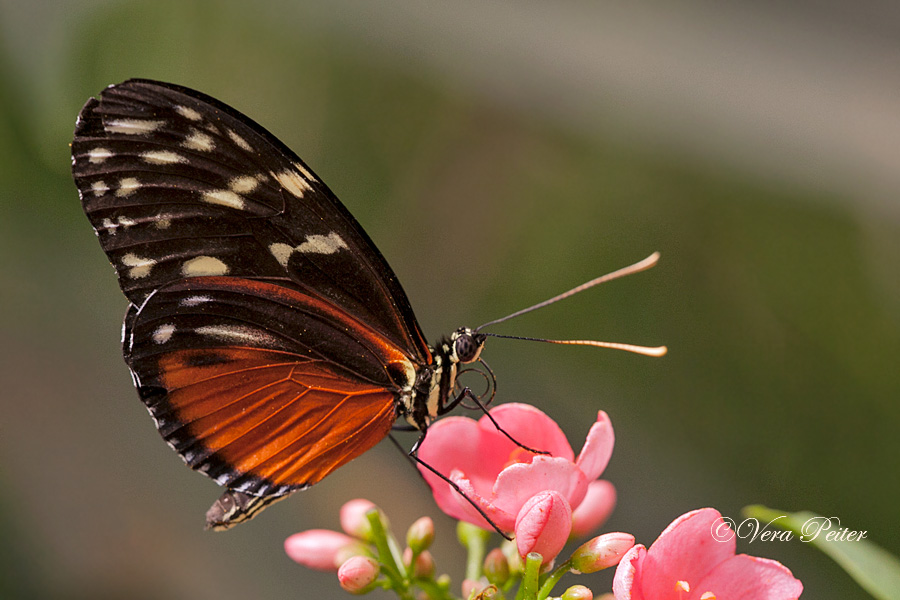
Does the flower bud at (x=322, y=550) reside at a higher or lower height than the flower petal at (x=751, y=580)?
lower

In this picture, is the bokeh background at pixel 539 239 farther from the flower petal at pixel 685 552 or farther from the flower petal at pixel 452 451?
the flower petal at pixel 685 552

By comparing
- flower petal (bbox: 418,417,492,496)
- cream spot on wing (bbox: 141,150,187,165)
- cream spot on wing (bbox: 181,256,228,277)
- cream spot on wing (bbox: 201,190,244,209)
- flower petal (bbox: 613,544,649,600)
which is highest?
cream spot on wing (bbox: 141,150,187,165)

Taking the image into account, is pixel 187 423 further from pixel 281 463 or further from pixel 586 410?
pixel 586 410

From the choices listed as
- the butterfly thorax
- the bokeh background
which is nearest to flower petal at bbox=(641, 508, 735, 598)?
the butterfly thorax

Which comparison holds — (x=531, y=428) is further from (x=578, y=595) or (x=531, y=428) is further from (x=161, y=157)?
(x=161, y=157)

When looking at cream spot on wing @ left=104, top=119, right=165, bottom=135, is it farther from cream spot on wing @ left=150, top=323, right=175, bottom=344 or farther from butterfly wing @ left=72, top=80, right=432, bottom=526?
cream spot on wing @ left=150, top=323, right=175, bottom=344

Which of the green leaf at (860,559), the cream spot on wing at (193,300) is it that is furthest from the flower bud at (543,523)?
the cream spot on wing at (193,300)

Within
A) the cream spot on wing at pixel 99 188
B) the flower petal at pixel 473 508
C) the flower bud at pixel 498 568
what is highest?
the cream spot on wing at pixel 99 188
